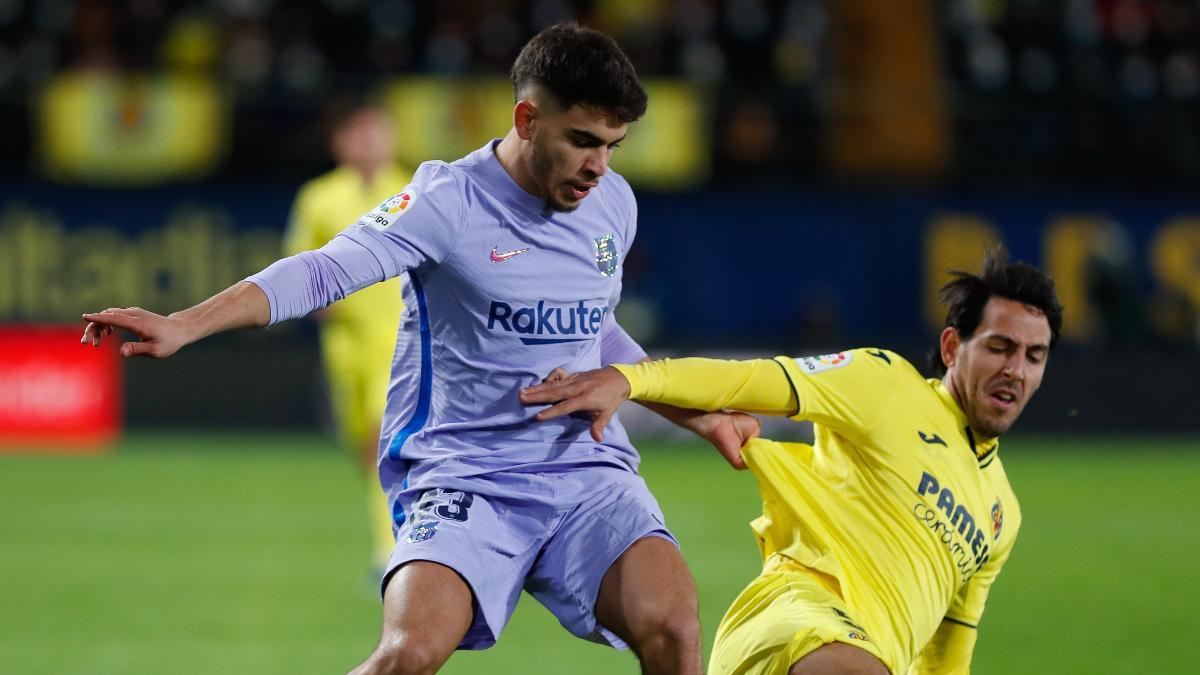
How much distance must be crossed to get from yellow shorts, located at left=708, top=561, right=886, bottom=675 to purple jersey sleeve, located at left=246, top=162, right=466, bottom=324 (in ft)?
4.33

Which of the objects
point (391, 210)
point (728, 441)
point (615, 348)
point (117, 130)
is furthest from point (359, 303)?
point (117, 130)

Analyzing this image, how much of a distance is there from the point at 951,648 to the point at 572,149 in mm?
1870

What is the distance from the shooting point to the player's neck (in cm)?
429

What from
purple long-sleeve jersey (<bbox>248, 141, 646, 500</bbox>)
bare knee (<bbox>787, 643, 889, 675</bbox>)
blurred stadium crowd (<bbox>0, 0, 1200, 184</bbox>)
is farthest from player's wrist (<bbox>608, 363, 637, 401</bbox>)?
blurred stadium crowd (<bbox>0, 0, 1200, 184</bbox>)

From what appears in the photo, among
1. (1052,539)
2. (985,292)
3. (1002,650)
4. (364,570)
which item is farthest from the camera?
(1052,539)

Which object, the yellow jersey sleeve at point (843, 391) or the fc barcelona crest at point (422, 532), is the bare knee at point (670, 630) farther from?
the yellow jersey sleeve at point (843, 391)

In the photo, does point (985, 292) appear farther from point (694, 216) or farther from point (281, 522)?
point (694, 216)

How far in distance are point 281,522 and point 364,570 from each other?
1.84 m

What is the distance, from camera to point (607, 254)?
14.5 feet

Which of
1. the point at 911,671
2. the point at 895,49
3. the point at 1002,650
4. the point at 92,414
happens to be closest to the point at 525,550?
the point at 911,671

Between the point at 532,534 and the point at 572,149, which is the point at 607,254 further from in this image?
the point at 532,534

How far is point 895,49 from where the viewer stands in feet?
61.0

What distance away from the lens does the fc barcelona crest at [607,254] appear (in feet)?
14.4

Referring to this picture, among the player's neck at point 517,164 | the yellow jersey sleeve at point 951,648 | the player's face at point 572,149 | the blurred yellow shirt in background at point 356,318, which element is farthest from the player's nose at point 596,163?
the blurred yellow shirt in background at point 356,318
